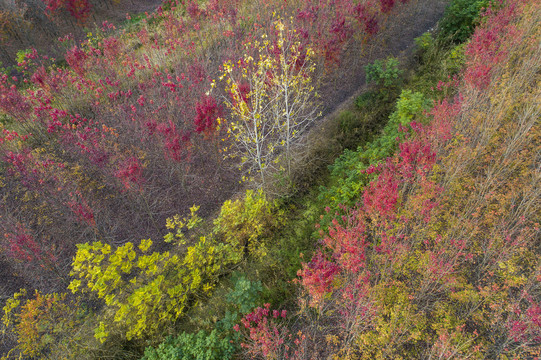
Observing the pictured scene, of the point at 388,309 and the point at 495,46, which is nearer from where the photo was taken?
the point at 388,309

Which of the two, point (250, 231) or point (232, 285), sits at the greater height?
point (250, 231)

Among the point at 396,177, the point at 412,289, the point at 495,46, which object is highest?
the point at 495,46

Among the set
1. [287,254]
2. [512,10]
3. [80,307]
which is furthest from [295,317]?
[512,10]

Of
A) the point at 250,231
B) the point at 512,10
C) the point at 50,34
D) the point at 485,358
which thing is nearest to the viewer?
the point at 485,358

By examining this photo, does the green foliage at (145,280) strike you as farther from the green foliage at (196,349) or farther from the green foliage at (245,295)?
the green foliage at (245,295)

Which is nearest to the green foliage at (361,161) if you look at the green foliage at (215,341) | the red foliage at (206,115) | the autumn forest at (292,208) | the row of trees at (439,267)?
the autumn forest at (292,208)

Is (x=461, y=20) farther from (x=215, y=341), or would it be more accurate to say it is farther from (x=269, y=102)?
(x=215, y=341)

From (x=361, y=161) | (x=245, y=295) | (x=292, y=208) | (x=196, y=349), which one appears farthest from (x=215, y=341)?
(x=361, y=161)

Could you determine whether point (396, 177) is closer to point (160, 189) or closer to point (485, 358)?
point (485, 358)
